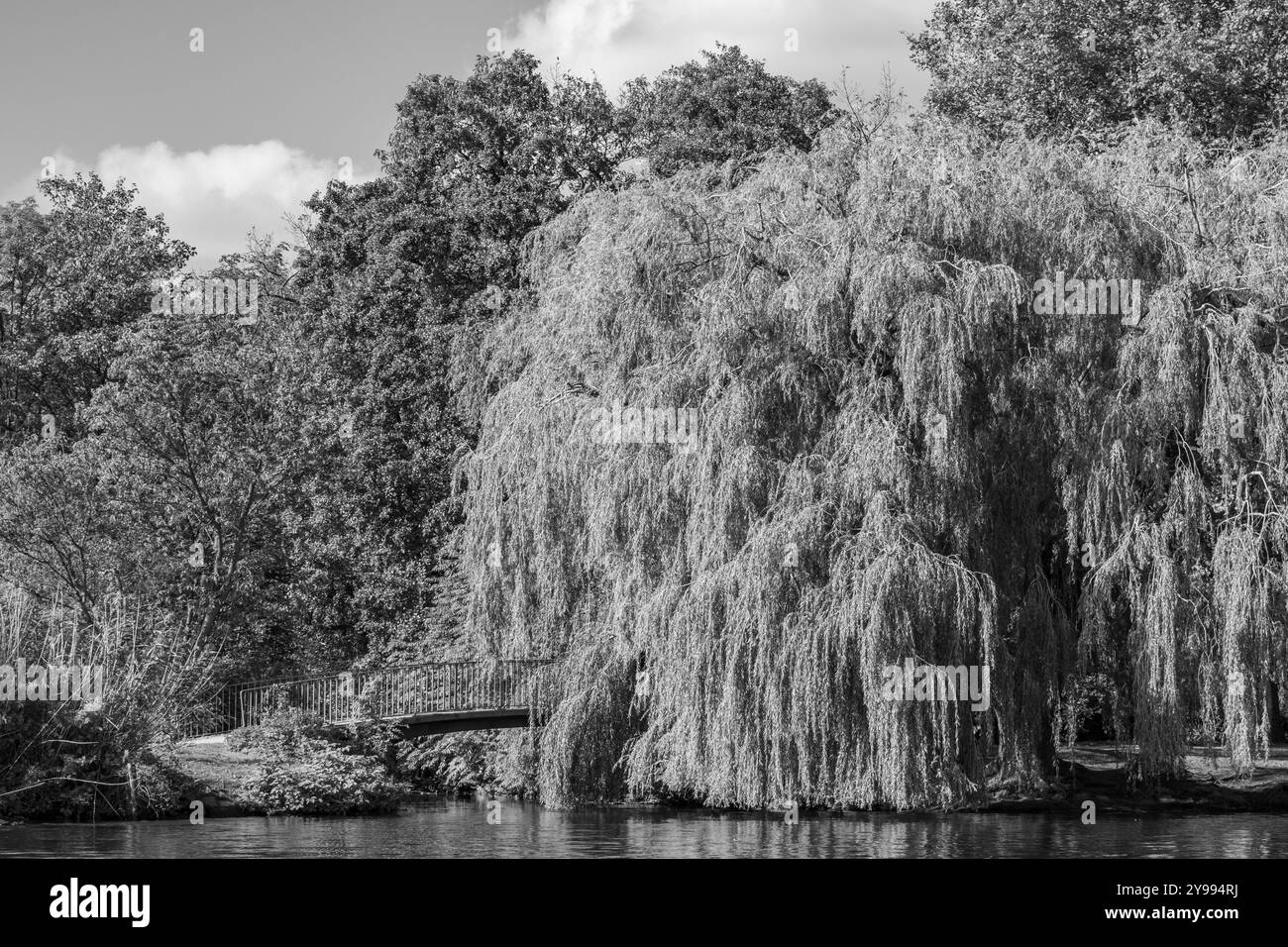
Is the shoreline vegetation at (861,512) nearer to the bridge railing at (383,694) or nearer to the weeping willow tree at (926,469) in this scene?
the weeping willow tree at (926,469)

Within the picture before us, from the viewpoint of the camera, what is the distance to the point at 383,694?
30.7 metres

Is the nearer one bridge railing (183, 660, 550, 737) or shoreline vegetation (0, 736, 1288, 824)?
shoreline vegetation (0, 736, 1288, 824)

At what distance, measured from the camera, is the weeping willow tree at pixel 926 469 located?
20.8 m

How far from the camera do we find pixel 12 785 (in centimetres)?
2289

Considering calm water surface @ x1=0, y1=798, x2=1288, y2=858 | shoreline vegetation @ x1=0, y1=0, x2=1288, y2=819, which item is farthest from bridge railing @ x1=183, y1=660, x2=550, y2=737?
calm water surface @ x1=0, y1=798, x2=1288, y2=858

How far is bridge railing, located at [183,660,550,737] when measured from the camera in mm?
28797

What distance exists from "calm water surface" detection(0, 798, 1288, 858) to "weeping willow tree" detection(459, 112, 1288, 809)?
24.1 inches

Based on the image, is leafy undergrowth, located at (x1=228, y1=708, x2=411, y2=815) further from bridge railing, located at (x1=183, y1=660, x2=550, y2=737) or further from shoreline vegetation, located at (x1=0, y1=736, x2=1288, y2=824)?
bridge railing, located at (x1=183, y1=660, x2=550, y2=737)

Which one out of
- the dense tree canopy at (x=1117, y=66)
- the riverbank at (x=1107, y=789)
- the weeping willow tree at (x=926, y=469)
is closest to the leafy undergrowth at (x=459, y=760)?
the riverbank at (x=1107, y=789)

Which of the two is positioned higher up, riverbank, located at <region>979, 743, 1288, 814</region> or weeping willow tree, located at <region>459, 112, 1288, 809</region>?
weeping willow tree, located at <region>459, 112, 1288, 809</region>

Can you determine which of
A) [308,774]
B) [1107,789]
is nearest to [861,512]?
[1107,789]

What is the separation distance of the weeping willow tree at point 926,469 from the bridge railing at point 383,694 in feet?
17.0

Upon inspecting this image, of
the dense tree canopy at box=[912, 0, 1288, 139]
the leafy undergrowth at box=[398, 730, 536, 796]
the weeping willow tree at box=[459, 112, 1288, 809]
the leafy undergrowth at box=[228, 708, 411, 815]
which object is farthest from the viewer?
the dense tree canopy at box=[912, 0, 1288, 139]

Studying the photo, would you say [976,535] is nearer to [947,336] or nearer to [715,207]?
[947,336]
